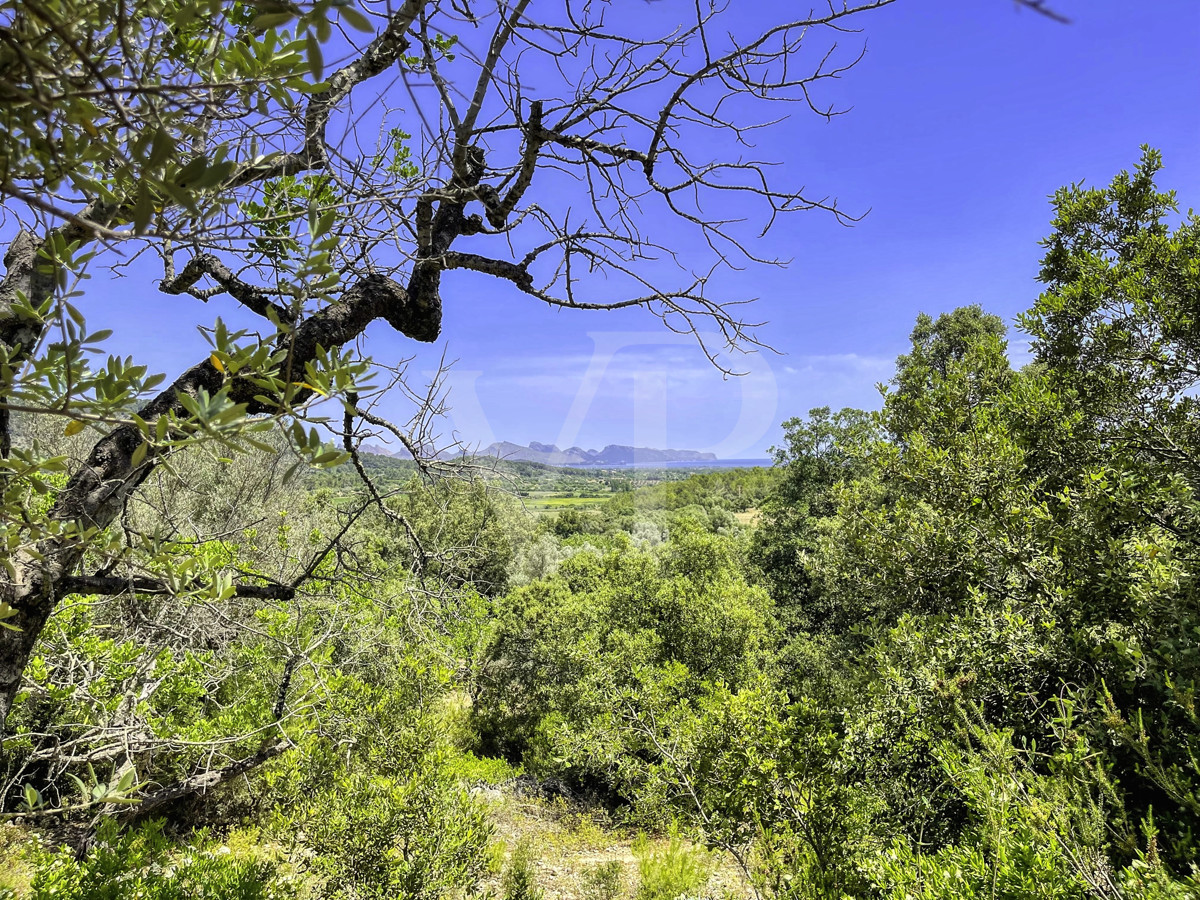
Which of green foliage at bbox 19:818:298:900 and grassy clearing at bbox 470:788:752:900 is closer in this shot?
green foliage at bbox 19:818:298:900

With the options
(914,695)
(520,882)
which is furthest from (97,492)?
(520,882)

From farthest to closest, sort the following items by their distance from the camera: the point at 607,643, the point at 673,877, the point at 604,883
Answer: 1. the point at 607,643
2. the point at 604,883
3. the point at 673,877

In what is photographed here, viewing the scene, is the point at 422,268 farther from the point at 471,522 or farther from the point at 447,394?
the point at 471,522

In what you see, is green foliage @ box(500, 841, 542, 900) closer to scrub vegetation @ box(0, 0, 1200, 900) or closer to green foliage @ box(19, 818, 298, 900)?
scrub vegetation @ box(0, 0, 1200, 900)

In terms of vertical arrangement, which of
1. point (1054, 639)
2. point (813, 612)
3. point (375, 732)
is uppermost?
point (1054, 639)

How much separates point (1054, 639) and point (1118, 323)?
95.9 inches

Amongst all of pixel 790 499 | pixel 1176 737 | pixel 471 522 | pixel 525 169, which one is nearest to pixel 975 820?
pixel 1176 737

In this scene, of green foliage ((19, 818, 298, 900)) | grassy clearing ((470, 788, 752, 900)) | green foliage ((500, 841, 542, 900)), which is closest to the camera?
green foliage ((19, 818, 298, 900))

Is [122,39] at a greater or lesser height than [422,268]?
lesser

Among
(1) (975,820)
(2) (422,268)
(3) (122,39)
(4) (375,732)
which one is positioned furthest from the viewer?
(4) (375,732)

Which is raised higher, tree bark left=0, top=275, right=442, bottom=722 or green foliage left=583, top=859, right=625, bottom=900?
tree bark left=0, top=275, right=442, bottom=722

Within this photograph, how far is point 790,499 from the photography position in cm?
1703

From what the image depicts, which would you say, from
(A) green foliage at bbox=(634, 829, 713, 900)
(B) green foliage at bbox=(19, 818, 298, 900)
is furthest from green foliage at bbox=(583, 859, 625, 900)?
(B) green foliage at bbox=(19, 818, 298, 900)

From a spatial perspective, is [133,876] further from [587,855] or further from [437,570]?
[587,855]
